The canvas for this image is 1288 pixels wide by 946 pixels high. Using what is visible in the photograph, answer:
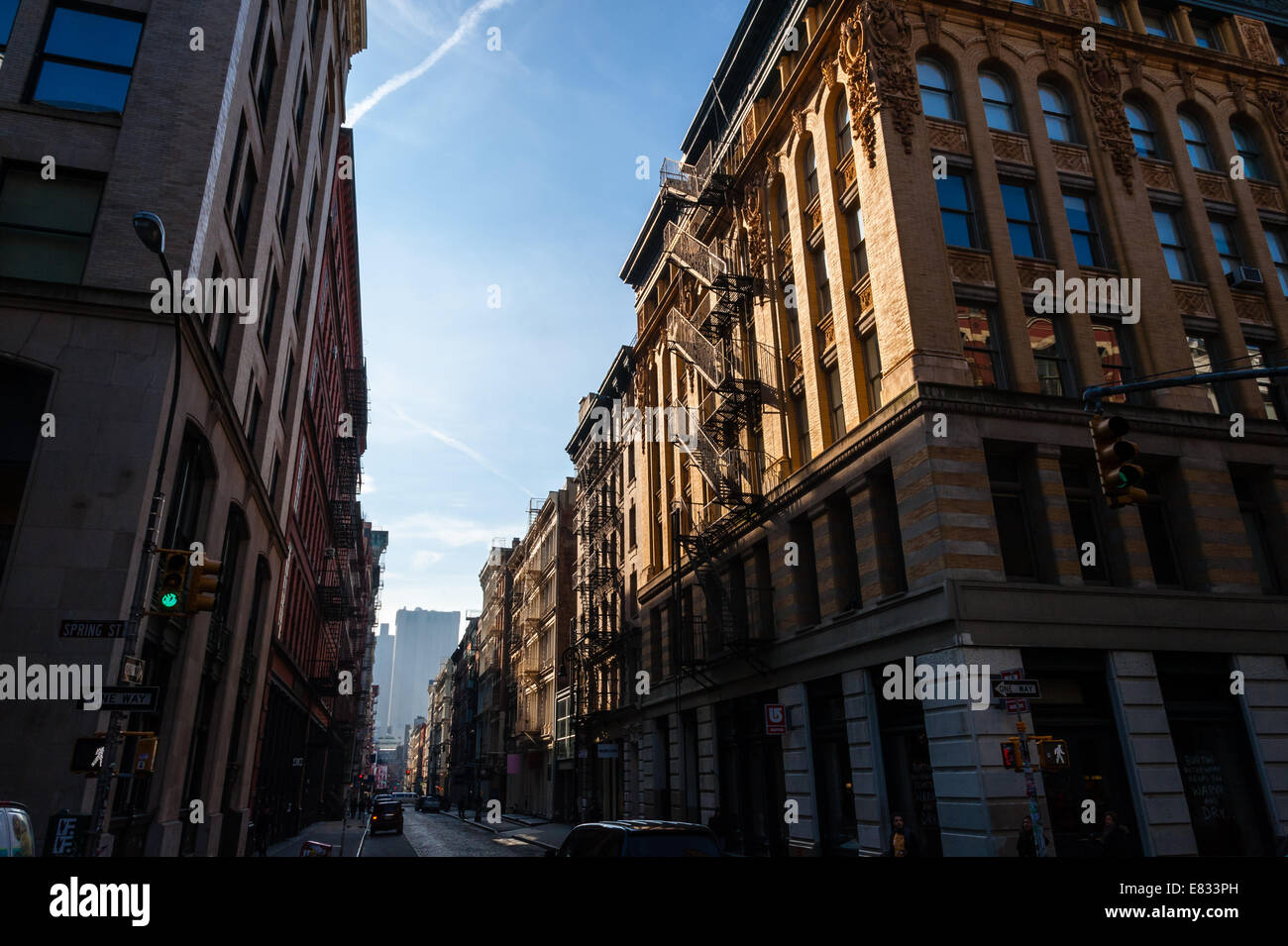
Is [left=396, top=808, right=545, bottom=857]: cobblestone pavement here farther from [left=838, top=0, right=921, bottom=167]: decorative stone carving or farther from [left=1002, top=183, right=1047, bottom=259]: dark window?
[left=838, top=0, right=921, bottom=167]: decorative stone carving

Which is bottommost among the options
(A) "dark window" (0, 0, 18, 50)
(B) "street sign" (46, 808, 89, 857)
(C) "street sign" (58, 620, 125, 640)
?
(B) "street sign" (46, 808, 89, 857)

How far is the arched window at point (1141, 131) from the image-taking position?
25.6 metres

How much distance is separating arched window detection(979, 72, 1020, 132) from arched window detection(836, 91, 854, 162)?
3952mm

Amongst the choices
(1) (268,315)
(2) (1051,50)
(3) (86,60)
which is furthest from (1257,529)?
(3) (86,60)

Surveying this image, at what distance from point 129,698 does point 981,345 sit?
20.2m

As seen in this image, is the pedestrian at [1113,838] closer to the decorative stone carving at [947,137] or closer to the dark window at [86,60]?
the decorative stone carving at [947,137]

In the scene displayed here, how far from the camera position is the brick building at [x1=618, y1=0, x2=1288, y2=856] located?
18000 mm

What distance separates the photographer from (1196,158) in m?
26.2

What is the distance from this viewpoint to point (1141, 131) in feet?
84.8

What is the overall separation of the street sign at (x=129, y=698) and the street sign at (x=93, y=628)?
77 cm

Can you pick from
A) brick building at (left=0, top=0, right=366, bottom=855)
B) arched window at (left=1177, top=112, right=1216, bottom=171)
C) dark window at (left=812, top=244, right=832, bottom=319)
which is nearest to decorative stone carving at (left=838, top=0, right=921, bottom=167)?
dark window at (left=812, top=244, right=832, bottom=319)

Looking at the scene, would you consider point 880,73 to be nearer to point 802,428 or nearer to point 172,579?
point 802,428
